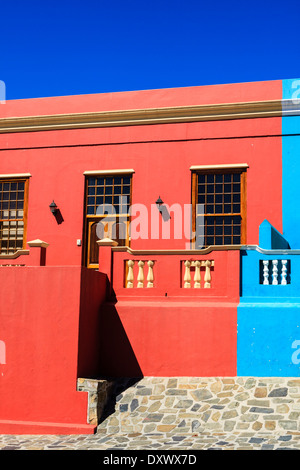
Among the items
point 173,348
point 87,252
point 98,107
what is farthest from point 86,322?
point 98,107

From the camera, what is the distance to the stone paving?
841 centimetres

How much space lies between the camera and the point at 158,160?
1296 cm

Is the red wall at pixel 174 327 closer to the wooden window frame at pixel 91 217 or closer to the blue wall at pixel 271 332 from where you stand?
the blue wall at pixel 271 332

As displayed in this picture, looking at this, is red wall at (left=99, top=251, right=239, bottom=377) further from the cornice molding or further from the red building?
the cornice molding

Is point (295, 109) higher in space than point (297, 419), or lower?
higher

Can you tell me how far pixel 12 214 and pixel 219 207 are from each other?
15.7 feet

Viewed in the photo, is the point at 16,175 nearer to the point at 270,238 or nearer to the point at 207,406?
the point at 270,238

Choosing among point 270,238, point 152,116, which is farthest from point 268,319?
point 152,116

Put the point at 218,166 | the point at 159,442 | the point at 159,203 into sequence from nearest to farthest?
1. the point at 159,442
2. the point at 218,166
3. the point at 159,203

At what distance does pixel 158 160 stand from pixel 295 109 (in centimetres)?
307

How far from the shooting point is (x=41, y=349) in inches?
378

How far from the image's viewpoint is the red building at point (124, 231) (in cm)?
963
